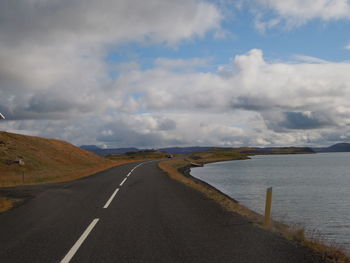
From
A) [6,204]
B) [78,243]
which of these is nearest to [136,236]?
[78,243]

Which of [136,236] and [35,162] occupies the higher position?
[136,236]

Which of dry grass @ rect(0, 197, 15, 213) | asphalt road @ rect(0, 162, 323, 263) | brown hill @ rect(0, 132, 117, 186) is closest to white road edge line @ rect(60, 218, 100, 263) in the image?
asphalt road @ rect(0, 162, 323, 263)

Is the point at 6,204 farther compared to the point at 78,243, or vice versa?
the point at 6,204

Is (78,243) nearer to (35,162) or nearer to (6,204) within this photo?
(6,204)

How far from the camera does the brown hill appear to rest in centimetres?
3163

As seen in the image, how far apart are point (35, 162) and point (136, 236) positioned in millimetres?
43462

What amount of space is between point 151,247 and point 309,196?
25844 millimetres

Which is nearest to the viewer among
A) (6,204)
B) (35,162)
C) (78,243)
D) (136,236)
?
(78,243)

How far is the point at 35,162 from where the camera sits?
46469 millimetres

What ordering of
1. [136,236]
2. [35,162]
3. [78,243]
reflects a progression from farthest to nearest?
[35,162] < [136,236] < [78,243]

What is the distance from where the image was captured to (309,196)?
2892cm

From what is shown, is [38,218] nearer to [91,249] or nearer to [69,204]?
[69,204]

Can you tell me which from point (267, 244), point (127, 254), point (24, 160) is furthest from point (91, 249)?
point (24, 160)

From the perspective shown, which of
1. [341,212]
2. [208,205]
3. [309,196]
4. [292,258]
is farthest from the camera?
[309,196]
